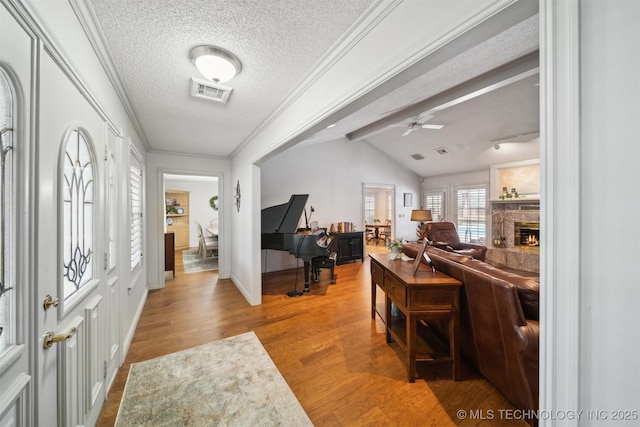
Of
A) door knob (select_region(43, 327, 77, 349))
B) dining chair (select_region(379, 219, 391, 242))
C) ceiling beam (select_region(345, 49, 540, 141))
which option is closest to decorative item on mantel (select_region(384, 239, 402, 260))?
door knob (select_region(43, 327, 77, 349))

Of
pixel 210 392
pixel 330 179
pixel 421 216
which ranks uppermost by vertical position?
pixel 330 179

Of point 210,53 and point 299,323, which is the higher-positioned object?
point 210,53

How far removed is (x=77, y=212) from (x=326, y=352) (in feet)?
7.32

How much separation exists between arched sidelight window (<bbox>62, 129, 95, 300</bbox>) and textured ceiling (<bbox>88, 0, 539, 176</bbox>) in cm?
76

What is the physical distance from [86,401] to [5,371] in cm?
97

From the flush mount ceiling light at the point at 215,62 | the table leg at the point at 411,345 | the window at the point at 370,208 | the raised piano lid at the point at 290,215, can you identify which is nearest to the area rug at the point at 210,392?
the table leg at the point at 411,345

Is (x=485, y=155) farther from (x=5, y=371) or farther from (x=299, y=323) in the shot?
(x=5, y=371)

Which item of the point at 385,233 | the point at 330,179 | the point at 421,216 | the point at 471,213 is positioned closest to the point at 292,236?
the point at 330,179

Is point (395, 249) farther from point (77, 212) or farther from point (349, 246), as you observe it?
point (349, 246)

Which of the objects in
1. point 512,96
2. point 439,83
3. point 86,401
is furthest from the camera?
point 512,96

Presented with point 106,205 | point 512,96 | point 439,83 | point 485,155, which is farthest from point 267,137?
point 485,155

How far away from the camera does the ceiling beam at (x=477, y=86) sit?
2863 mm

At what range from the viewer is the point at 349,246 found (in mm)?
5957

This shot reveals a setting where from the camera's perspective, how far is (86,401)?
1401 mm
